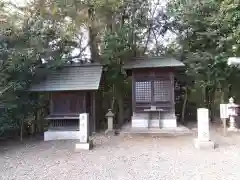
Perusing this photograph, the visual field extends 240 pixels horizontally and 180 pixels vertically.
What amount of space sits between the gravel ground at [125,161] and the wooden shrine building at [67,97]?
174 centimetres

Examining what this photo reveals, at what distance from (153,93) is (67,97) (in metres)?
4.65

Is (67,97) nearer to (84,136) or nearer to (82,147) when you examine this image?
(84,136)

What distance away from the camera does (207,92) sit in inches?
785

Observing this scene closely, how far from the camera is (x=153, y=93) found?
15.4m

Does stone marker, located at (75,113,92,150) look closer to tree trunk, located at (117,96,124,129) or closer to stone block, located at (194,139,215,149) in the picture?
stone block, located at (194,139,215,149)

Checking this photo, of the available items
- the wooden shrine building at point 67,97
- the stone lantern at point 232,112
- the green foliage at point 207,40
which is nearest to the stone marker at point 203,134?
the stone lantern at point 232,112

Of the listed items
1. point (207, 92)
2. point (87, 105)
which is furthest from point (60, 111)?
point (207, 92)

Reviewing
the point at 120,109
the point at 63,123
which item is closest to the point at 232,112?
the point at 120,109

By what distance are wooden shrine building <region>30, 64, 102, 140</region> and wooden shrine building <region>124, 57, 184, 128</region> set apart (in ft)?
7.71

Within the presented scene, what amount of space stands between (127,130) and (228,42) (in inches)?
271

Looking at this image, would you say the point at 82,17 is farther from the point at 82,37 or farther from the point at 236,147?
the point at 236,147

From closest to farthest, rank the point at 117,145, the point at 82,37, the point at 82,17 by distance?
the point at 117,145
the point at 82,17
the point at 82,37

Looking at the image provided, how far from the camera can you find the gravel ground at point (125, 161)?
23.9 feet

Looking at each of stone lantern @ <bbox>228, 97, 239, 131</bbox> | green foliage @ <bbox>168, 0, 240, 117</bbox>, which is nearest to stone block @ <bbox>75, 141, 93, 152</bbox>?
stone lantern @ <bbox>228, 97, 239, 131</bbox>
